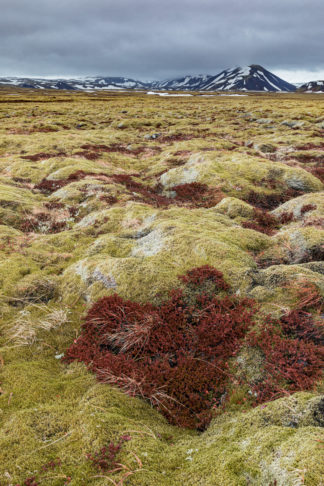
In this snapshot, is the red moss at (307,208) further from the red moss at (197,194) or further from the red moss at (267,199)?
the red moss at (197,194)

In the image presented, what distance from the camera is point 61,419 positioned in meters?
4.61

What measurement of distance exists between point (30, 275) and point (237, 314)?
22.4ft

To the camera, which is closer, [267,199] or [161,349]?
[161,349]

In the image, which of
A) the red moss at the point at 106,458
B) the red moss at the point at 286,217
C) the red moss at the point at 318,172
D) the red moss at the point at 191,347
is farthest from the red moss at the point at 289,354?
the red moss at the point at 318,172

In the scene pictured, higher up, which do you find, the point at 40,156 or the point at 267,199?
the point at 40,156

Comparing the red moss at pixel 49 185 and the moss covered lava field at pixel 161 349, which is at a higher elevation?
the red moss at pixel 49 185

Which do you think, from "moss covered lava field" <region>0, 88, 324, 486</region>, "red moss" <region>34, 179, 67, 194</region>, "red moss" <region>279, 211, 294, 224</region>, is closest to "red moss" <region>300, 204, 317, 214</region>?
"moss covered lava field" <region>0, 88, 324, 486</region>

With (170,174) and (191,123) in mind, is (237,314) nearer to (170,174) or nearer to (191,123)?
(170,174)

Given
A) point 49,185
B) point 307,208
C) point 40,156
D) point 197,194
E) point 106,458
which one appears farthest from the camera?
point 40,156

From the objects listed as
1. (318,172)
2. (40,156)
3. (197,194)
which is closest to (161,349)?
(197,194)

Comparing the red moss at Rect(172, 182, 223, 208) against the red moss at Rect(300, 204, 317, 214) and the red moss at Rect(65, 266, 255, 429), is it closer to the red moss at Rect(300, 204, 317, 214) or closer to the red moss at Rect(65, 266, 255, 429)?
the red moss at Rect(300, 204, 317, 214)

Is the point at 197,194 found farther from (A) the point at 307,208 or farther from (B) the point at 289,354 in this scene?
(B) the point at 289,354

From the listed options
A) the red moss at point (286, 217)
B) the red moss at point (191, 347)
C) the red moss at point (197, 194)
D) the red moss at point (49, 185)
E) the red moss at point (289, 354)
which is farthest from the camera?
the red moss at point (49, 185)


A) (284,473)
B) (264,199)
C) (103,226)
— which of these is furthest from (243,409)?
(264,199)
